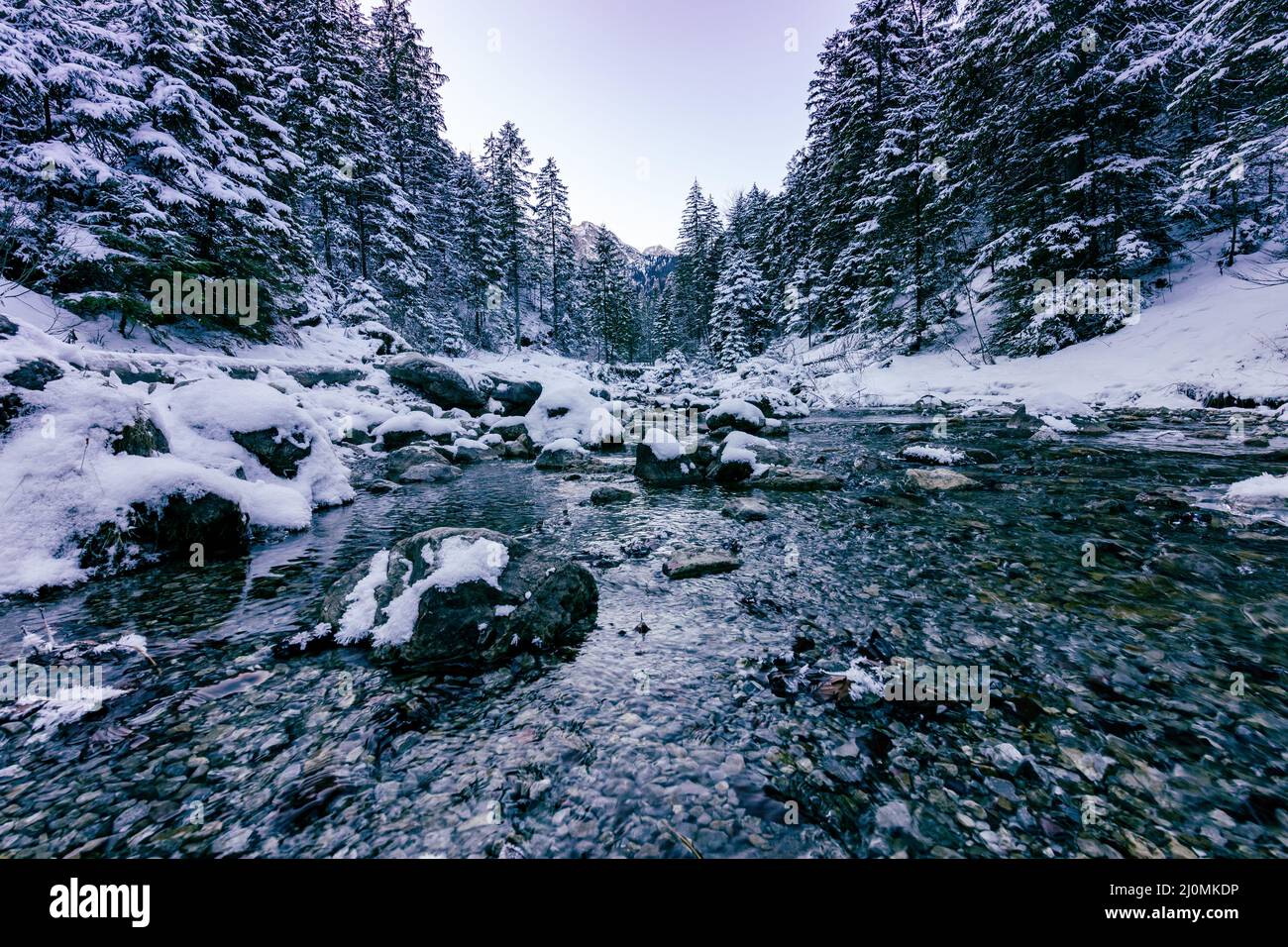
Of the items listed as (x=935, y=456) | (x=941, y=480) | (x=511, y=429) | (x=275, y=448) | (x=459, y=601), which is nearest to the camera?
(x=459, y=601)

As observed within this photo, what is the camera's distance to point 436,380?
18.3m

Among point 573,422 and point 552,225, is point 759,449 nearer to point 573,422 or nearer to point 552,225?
point 573,422

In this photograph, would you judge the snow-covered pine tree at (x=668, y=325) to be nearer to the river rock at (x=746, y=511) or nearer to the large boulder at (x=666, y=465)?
the large boulder at (x=666, y=465)

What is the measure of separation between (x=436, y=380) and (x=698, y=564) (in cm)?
1669

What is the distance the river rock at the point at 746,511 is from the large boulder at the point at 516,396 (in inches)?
540

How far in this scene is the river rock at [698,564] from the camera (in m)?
4.68

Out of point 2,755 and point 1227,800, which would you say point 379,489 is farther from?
point 1227,800

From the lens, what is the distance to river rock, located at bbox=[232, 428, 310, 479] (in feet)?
22.8

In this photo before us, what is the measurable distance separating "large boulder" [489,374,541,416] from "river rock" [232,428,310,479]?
38.5 feet

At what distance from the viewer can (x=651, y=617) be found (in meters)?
3.83

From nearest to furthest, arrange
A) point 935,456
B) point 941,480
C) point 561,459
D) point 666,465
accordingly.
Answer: point 941,480, point 666,465, point 935,456, point 561,459

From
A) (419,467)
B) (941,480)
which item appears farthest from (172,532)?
(941,480)

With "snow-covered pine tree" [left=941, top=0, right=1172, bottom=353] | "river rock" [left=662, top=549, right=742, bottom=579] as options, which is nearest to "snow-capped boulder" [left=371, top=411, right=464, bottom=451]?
"river rock" [left=662, top=549, right=742, bottom=579]
